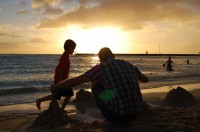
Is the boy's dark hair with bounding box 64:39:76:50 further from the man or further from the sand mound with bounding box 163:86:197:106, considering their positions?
the sand mound with bounding box 163:86:197:106

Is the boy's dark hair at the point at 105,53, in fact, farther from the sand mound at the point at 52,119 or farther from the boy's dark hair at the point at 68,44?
the boy's dark hair at the point at 68,44

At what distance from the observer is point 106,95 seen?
5.03 meters

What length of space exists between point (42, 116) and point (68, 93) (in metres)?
0.86

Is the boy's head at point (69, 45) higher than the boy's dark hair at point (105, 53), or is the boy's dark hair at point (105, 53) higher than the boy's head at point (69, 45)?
the boy's head at point (69, 45)

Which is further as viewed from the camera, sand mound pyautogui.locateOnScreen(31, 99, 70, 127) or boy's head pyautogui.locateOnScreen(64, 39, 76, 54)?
boy's head pyautogui.locateOnScreen(64, 39, 76, 54)

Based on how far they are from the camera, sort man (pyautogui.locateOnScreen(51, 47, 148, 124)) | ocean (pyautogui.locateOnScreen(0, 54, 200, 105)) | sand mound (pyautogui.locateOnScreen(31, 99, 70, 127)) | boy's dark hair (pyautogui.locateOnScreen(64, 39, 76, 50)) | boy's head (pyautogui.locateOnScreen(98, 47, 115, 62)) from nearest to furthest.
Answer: man (pyautogui.locateOnScreen(51, 47, 148, 124)) < boy's head (pyautogui.locateOnScreen(98, 47, 115, 62)) < sand mound (pyautogui.locateOnScreen(31, 99, 70, 127)) < boy's dark hair (pyautogui.locateOnScreen(64, 39, 76, 50)) < ocean (pyautogui.locateOnScreen(0, 54, 200, 105))

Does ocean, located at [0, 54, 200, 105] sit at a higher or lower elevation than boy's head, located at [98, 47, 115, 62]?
lower

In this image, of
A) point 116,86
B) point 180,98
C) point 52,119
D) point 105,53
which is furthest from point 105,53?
point 180,98

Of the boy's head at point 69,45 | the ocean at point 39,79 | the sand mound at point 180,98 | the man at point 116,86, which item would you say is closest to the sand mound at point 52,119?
the boy's head at point 69,45

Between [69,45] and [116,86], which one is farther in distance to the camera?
[69,45]

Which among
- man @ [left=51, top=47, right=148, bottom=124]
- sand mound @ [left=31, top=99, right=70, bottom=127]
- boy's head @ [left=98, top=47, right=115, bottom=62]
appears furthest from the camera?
sand mound @ [left=31, top=99, right=70, bottom=127]

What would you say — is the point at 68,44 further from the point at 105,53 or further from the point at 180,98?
the point at 180,98

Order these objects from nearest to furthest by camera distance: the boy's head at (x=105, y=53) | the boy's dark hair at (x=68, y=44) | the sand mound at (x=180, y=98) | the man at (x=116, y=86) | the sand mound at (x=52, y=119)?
the man at (x=116, y=86)
the boy's head at (x=105, y=53)
the sand mound at (x=52, y=119)
the boy's dark hair at (x=68, y=44)
the sand mound at (x=180, y=98)

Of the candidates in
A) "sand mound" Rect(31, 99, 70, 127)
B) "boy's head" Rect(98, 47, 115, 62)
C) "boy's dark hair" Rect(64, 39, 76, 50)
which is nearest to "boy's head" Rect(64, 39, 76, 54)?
"boy's dark hair" Rect(64, 39, 76, 50)
